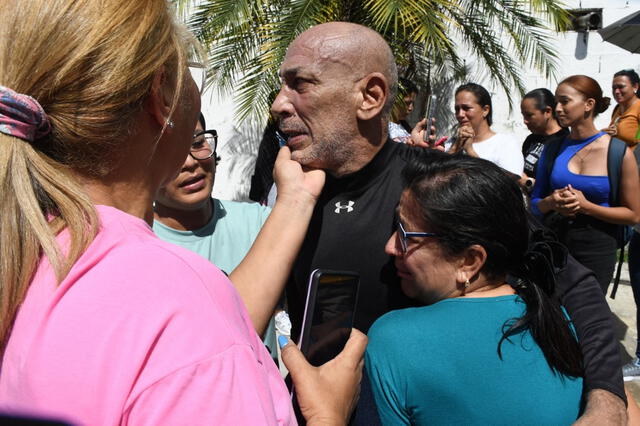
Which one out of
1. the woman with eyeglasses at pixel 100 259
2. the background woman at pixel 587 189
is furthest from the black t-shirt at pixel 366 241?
the background woman at pixel 587 189

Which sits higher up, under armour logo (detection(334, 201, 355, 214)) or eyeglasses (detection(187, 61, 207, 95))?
eyeglasses (detection(187, 61, 207, 95))

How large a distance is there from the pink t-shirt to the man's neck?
1508 mm

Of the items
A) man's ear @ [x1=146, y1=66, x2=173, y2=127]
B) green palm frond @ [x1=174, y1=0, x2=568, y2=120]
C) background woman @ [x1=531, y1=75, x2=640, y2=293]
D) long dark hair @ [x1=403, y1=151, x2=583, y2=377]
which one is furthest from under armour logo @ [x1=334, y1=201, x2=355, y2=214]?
green palm frond @ [x1=174, y1=0, x2=568, y2=120]

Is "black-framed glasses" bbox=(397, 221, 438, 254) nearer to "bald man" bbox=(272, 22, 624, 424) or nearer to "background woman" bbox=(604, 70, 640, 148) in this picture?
"bald man" bbox=(272, 22, 624, 424)

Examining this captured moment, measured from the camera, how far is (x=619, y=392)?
61.4 inches

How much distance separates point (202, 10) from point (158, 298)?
702 centimetres

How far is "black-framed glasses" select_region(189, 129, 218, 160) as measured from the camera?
7.80 ft

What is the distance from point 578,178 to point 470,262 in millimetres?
2593

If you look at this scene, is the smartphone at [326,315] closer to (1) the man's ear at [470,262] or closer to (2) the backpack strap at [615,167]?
(1) the man's ear at [470,262]

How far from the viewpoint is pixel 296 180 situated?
1945 millimetres

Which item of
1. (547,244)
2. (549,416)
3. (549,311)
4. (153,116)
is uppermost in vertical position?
(153,116)

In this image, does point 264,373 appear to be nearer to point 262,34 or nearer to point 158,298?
point 158,298

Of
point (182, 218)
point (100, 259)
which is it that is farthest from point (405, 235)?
point (100, 259)

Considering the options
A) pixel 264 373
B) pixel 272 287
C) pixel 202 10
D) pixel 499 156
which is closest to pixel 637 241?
pixel 499 156
